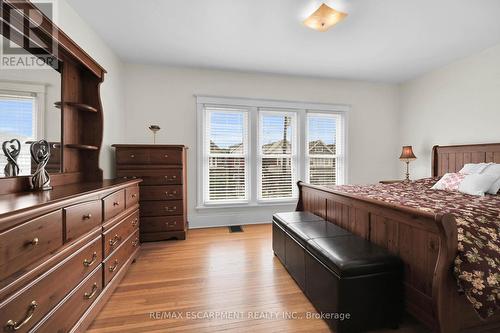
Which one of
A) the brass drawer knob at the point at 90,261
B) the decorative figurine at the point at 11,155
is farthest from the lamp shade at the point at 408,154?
the decorative figurine at the point at 11,155

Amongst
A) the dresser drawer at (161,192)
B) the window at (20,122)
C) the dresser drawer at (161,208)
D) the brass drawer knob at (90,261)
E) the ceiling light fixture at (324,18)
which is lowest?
the brass drawer knob at (90,261)

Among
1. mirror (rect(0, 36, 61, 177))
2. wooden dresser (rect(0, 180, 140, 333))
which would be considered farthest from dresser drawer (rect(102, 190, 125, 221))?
mirror (rect(0, 36, 61, 177))

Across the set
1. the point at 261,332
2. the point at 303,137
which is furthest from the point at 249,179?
the point at 261,332

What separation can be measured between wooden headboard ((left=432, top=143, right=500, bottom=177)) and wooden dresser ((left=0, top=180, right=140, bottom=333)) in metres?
4.43

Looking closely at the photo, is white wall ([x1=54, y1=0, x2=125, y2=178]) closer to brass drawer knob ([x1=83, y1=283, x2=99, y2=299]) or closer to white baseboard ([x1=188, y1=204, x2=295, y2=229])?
white baseboard ([x1=188, y1=204, x2=295, y2=229])

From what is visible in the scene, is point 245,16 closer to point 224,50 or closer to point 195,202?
point 224,50

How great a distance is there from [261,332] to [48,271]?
50.1 inches

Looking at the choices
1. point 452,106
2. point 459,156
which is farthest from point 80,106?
point 452,106

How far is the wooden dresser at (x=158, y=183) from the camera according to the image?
3.03 metres

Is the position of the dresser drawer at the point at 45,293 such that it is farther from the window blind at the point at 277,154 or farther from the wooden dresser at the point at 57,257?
the window blind at the point at 277,154

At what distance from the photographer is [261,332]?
1.53 m

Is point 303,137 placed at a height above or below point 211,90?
below

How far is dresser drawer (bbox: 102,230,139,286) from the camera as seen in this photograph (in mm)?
1837

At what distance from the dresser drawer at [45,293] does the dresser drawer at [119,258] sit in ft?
0.91
